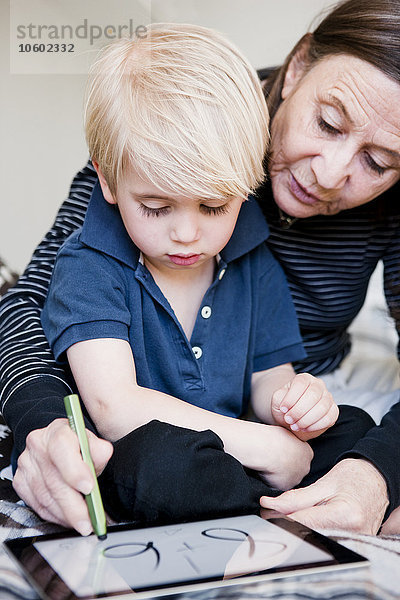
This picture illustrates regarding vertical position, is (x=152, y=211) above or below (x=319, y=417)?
above

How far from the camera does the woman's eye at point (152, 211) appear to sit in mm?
919

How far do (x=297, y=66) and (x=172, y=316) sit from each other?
1.68 ft

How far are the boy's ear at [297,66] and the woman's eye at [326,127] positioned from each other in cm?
13

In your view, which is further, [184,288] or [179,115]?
[184,288]

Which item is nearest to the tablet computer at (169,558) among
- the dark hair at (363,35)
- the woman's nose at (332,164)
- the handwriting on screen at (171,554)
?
the handwriting on screen at (171,554)

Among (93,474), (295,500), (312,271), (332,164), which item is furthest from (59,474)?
(312,271)

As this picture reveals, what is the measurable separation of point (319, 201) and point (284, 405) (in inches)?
15.0

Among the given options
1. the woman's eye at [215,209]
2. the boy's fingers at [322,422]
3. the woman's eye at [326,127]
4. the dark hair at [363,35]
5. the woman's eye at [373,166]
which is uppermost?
the dark hair at [363,35]

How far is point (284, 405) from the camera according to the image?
3.05ft

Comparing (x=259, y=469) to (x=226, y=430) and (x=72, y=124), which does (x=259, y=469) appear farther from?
(x=72, y=124)

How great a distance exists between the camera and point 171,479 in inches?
28.9

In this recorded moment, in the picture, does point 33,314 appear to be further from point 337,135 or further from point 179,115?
point 337,135

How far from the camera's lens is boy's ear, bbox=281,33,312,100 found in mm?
1174

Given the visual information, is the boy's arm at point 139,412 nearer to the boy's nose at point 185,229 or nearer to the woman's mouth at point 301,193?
the boy's nose at point 185,229
